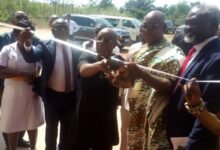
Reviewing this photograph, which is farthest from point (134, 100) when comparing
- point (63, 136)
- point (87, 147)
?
point (63, 136)

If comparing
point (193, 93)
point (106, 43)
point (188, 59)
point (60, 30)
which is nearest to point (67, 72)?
point (60, 30)

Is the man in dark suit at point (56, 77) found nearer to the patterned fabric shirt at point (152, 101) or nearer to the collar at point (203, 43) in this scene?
the patterned fabric shirt at point (152, 101)

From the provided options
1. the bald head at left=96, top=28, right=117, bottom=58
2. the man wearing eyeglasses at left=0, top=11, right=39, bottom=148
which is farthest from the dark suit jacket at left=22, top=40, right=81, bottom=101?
the bald head at left=96, top=28, right=117, bottom=58

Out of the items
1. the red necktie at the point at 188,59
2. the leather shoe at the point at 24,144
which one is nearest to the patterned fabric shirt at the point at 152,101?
the red necktie at the point at 188,59

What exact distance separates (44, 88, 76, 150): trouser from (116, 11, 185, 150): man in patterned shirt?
1.29 meters

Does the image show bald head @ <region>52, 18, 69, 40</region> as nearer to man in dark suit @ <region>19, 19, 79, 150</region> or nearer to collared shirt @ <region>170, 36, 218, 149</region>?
man in dark suit @ <region>19, 19, 79, 150</region>

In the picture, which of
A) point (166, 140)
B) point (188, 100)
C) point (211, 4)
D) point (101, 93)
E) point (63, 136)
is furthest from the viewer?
point (63, 136)

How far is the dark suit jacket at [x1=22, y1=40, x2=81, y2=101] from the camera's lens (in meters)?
4.42

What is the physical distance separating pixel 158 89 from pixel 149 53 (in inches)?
17.3

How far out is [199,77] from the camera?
247cm

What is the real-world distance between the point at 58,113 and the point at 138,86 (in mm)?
1621

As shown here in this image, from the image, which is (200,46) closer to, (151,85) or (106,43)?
(151,85)

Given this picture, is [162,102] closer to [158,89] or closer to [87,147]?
[158,89]

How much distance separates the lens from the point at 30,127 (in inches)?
187
